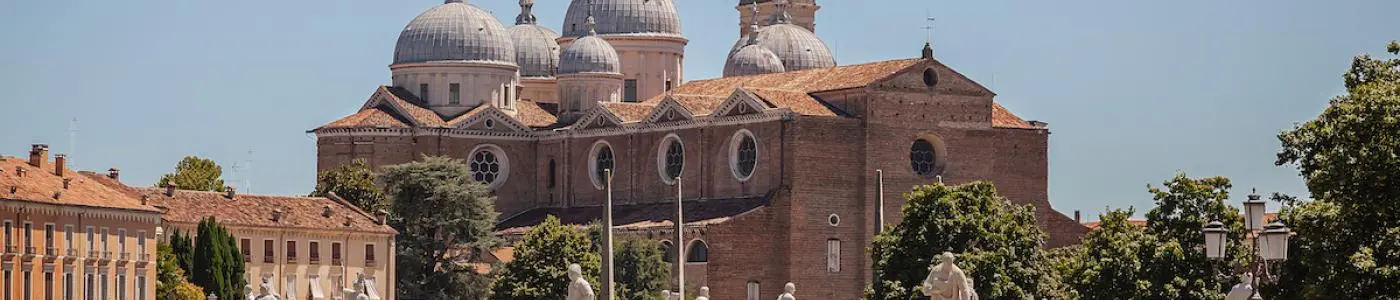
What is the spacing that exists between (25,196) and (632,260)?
86.6ft

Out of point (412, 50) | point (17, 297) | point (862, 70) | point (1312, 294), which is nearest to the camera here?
point (1312, 294)

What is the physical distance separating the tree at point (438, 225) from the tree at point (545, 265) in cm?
604

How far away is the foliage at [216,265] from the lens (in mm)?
81750

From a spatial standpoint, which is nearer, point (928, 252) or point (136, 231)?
point (928, 252)

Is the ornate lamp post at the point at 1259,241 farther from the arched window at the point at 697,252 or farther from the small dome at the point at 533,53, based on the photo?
the small dome at the point at 533,53

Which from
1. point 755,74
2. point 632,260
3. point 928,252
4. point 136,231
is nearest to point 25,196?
point 136,231

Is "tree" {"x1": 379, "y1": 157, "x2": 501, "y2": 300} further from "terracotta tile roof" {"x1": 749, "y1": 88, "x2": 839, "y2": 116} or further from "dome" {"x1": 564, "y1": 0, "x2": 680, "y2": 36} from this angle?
"dome" {"x1": 564, "y1": 0, "x2": 680, "y2": 36}

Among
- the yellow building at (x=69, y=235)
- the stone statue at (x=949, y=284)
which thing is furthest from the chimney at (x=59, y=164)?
the stone statue at (x=949, y=284)

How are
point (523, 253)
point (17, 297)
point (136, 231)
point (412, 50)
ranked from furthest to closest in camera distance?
point (412, 50) < point (523, 253) < point (136, 231) < point (17, 297)

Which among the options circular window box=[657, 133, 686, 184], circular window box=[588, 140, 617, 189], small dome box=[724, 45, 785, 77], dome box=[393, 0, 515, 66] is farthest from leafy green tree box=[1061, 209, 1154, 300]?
small dome box=[724, 45, 785, 77]

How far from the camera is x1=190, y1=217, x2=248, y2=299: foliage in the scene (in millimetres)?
81750

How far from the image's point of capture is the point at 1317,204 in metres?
46.3

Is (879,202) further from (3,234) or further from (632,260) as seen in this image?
(3,234)

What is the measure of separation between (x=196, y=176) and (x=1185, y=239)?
5537cm
